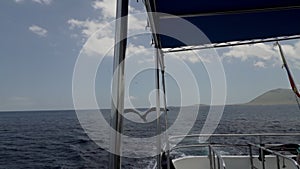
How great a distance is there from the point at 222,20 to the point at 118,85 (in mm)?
1496

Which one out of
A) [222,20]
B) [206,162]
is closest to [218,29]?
[222,20]

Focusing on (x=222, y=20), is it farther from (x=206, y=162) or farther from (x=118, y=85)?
(x=206, y=162)

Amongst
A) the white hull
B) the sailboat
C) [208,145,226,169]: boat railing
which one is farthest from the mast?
the white hull

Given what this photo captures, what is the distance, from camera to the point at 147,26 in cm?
192

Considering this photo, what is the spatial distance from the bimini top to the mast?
73 centimetres

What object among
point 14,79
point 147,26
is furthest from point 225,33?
point 14,79

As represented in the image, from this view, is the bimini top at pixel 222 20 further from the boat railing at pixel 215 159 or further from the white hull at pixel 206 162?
the white hull at pixel 206 162

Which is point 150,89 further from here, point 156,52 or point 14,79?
point 14,79

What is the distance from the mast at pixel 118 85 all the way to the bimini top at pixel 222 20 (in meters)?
0.73

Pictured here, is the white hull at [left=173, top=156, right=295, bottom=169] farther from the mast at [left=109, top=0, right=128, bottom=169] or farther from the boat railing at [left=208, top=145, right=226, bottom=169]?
the mast at [left=109, top=0, right=128, bottom=169]

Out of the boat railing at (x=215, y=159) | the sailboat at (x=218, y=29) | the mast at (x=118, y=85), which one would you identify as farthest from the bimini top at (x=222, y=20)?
the boat railing at (x=215, y=159)

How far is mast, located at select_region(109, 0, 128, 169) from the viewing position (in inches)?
32.1

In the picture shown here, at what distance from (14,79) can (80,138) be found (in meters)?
7.71

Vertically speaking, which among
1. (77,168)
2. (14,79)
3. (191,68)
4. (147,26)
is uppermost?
(147,26)
